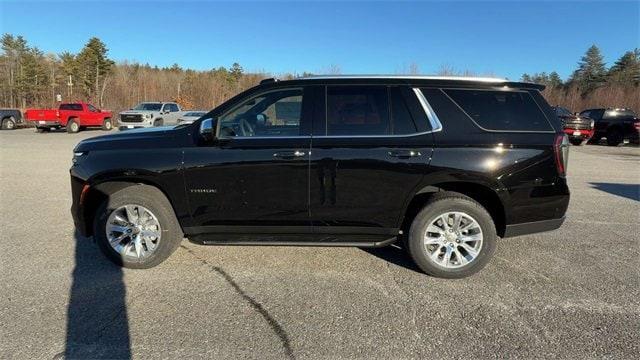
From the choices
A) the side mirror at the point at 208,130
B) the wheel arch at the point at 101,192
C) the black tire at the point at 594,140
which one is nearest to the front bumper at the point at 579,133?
the black tire at the point at 594,140

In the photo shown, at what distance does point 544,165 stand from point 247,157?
2.85m

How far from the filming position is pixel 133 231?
4.43 m

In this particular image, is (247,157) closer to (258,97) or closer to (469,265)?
(258,97)

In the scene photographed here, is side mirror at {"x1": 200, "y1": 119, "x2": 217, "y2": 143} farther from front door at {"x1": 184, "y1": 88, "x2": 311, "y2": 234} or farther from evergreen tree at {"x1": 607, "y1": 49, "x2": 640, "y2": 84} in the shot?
evergreen tree at {"x1": 607, "y1": 49, "x2": 640, "y2": 84}

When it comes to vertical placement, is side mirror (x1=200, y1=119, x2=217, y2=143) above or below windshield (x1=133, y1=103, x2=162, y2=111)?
below

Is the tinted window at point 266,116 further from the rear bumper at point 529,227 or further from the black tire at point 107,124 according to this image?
the black tire at point 107,124

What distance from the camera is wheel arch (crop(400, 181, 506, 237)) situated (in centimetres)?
429

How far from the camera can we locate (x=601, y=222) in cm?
641

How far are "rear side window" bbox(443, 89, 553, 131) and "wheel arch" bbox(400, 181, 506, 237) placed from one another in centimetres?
61

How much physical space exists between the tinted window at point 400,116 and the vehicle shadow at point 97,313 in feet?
9.47

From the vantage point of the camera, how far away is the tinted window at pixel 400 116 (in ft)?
13.8

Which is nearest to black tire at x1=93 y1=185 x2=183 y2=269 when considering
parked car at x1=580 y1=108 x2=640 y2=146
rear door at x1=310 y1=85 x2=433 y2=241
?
rear door at x1=310 y1=85 x2=433 y2=241

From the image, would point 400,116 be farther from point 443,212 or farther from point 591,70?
point 591,70

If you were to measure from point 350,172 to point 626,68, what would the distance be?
75471mm
